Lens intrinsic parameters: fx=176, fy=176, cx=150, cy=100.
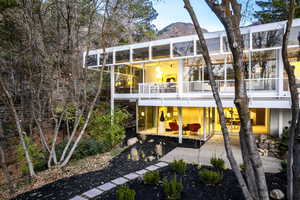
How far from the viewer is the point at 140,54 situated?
1038 cm

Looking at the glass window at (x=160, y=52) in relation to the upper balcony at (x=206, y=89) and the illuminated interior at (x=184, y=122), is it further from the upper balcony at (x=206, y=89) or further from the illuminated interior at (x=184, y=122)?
the illuminated interior at (x=184, y=122)

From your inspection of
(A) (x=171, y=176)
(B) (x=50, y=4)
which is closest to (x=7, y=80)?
(B) (x=50, y=4)

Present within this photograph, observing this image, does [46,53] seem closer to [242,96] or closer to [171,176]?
[171,176]

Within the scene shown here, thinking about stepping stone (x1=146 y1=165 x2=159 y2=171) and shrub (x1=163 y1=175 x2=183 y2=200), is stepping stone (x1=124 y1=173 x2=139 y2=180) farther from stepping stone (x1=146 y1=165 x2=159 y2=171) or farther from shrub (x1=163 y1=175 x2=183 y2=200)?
shrub (x1=163 y1=175 x2=183 y2=200)

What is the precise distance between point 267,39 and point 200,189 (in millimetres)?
7267

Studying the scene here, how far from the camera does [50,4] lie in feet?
17.9

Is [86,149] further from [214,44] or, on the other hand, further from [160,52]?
[214,44]

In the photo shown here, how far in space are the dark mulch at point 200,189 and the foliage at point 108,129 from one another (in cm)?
442

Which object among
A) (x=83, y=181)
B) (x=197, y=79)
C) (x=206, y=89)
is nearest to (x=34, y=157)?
(x=83, y=181)

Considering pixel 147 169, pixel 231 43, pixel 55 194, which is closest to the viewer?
pixel 231 43

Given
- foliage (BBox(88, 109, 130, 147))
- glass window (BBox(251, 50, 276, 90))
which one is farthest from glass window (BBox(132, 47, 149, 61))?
glass window (BBox(251, 50, 276, 90))

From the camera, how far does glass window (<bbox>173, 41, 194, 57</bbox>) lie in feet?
28.8

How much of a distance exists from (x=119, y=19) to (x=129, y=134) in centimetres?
737

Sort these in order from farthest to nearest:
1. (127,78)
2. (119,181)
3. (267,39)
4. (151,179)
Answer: (127,78)
(267,39)
(119,181)
(151,179)
